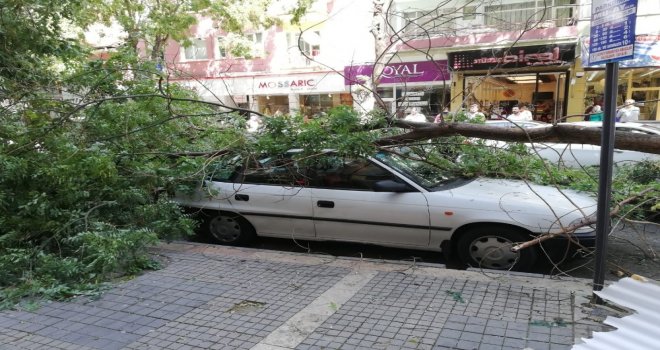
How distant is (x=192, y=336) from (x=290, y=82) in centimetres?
2024

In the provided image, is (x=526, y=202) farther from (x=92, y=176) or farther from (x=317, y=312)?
(x=92, y=176)

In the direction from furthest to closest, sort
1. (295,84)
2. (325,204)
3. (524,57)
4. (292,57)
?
(295,84), (292,57), (524,57), (325,204)

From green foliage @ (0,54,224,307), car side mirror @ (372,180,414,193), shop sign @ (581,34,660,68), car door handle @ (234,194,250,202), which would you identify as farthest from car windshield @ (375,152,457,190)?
shop sign @ (581,34,660,68)

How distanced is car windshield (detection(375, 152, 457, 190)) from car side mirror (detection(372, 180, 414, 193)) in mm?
161

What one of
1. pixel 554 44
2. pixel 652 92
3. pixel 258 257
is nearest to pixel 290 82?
pixel 554 44

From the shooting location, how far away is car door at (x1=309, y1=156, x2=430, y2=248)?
5.29 m

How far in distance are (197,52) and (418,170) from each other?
21.2 m

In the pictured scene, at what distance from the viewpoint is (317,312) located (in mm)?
3977

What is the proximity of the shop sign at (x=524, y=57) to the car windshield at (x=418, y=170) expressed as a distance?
11515 millimetres

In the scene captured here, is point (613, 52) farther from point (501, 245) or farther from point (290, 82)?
point (290, 82)

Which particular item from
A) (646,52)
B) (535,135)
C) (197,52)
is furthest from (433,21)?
(197,52)

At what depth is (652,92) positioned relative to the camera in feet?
58.3

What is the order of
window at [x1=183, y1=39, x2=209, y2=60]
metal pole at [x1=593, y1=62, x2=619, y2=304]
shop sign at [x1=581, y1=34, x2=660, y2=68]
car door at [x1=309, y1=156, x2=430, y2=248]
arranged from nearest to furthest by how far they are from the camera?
1. metal pole at [x1=593, y1=62, x2=619, y2=304]
2. car door at [x1=309, y1=156, x2=430, y2=248]
3. shop sign at [x1=581, y1=34, x2=660, y2=68]
4. window at [x1=183, y1=39, x2=209, y2=60]

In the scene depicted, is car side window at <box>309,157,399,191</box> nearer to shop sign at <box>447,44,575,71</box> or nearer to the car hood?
the car hood
